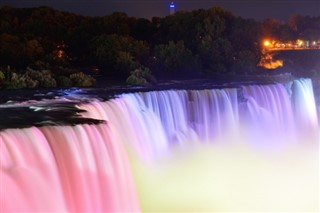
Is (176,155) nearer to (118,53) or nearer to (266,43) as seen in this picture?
(118,53)

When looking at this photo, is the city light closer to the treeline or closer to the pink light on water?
the treeline

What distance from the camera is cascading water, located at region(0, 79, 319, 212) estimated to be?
8.74 meters

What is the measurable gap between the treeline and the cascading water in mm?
6027

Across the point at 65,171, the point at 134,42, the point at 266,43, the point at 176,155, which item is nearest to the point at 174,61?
the point at 134,42

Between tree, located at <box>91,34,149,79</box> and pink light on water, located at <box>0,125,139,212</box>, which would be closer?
pink light on water, located at <box>0,125,139,212</box>

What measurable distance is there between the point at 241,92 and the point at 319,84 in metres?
8.33

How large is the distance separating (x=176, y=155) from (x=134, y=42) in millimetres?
13891

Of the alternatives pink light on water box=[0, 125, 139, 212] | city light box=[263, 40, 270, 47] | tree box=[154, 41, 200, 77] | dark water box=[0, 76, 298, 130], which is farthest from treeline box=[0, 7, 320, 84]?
pink light on water box=[0, 125, 139, 212]

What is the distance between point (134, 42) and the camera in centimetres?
2794

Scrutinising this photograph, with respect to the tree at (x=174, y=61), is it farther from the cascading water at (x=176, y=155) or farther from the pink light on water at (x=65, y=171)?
the pink light on water at (x=65, y=171)

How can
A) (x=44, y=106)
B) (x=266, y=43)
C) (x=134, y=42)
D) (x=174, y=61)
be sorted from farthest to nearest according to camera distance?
(x=266, y=43) → (x=134, y=42) → (x=174, y=61) → (x=44, y=106)

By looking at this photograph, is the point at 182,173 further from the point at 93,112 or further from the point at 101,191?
the point at 101,191

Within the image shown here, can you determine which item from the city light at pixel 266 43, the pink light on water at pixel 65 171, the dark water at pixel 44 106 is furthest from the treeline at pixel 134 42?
the pink light on water at pixel 65 171

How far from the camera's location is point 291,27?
151 ft
